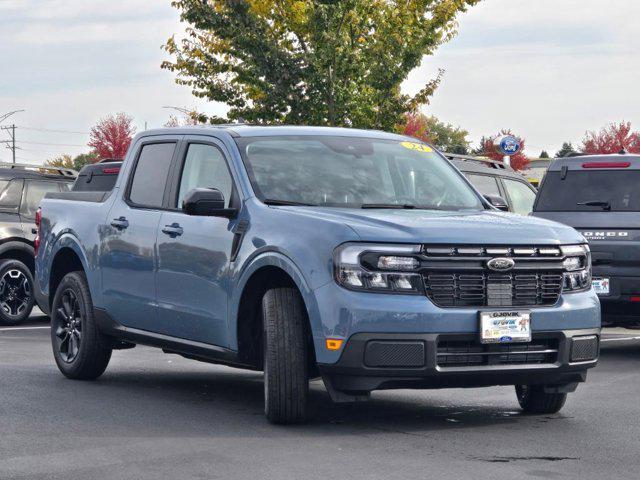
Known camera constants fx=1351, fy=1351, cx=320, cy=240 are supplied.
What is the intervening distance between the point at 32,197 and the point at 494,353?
1146cm

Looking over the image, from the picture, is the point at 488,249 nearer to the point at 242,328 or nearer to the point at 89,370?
the point at 242,328

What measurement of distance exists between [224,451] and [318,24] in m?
18.4

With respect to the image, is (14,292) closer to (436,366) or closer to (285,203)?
(285,203)

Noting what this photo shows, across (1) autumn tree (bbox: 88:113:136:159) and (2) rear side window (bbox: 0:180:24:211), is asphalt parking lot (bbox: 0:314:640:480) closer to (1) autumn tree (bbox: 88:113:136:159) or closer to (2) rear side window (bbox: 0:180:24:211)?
(2) rear side window (bbox: 0:180:24:211)

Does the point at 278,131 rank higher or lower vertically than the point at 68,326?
higher

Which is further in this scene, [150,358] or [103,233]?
[150,358]

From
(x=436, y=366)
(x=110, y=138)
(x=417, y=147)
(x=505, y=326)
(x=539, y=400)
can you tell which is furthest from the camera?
(x=110, y=138)

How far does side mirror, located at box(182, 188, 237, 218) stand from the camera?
8.58 m

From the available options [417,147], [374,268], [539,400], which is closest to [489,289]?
[374,268]

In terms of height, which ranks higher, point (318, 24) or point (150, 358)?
point (318, 24)

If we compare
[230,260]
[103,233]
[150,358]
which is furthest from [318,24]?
[230,260]

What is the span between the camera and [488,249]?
7945mm

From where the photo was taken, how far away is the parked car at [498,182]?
16.1 meters

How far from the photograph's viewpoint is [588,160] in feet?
46.0
